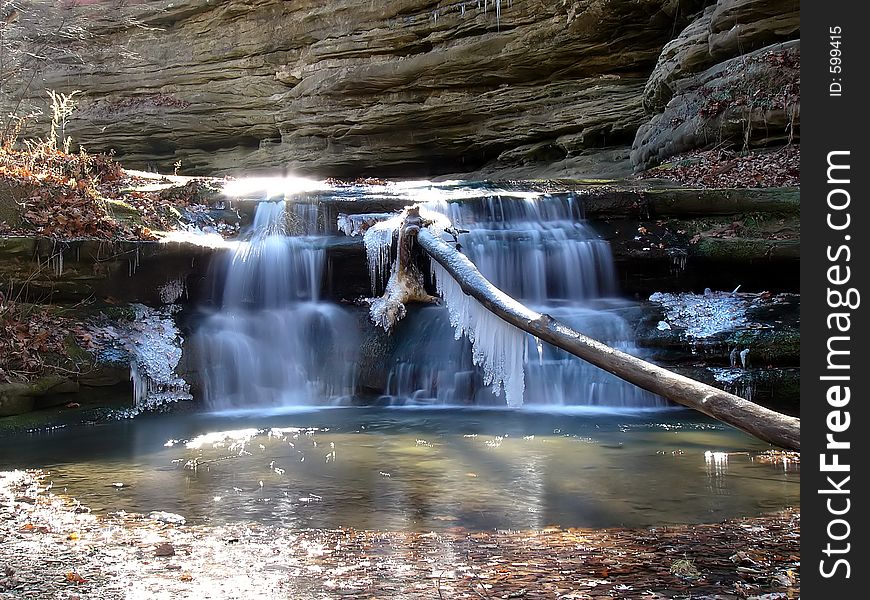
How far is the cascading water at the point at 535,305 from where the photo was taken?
8.41 meters

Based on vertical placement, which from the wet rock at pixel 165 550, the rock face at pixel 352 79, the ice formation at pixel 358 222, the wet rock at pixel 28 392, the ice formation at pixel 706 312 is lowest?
the wet rock at pixel 165 550

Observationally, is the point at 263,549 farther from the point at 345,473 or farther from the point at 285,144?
the point at 285,144

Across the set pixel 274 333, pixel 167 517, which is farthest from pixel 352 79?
pixel 167 517

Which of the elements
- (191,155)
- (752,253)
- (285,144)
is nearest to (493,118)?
(285,144)

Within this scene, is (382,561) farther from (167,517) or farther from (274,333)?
(274,333)

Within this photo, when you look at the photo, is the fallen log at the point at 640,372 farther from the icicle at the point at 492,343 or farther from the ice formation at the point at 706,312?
the ice formation at the point at 706,312

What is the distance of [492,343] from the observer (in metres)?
7.96

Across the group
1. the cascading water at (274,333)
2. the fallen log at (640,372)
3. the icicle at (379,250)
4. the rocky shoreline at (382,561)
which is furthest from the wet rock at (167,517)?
the icicle at (379,250)

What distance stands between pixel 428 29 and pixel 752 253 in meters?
13.9

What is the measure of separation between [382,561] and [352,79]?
2030 centimetres

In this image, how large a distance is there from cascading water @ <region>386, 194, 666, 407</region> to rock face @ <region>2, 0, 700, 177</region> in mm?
8253

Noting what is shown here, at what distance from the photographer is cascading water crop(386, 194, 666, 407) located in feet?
27.6

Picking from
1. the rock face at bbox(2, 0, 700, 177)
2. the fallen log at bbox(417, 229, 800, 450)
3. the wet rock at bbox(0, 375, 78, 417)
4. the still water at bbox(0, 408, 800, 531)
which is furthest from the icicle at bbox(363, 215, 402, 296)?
the rock face at bbox(2, 0, 700, 177)

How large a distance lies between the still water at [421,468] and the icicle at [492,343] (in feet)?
1.28
